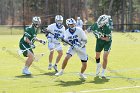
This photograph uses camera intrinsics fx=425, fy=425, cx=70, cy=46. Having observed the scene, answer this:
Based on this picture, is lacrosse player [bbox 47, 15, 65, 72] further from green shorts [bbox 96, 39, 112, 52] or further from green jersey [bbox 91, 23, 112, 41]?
green jersey [bbox 91, 23, 112, 41]

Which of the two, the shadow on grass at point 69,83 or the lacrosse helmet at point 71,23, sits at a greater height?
the lacrosse helmet at point 71,23

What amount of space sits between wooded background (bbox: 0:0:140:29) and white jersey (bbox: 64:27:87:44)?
152 feet

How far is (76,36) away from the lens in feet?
44.4

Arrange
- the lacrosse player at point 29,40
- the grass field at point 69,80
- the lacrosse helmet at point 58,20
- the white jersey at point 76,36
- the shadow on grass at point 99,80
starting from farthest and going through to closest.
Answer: the lacrosse helmet at point 58,20 → the lacrosse player at point 29,40 → the white jersey at point 76,36 → the shadow on grass at point 99,80 → the grass field at point 69,80

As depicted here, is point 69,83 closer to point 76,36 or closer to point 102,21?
point 76,36

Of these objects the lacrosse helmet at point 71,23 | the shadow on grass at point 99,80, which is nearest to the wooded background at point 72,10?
the shadow on grass at point 99,80

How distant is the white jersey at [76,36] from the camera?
1348cm

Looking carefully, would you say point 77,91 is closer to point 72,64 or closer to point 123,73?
point 123,73

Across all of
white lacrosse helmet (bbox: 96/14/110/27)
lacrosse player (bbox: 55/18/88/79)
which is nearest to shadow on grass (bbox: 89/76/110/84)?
lacrosse player (bbox: 55/18/88/79)

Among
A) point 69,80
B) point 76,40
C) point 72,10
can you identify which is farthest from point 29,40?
point 72,10

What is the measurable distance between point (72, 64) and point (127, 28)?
42374mm

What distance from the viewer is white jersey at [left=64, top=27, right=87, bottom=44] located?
1348 cm

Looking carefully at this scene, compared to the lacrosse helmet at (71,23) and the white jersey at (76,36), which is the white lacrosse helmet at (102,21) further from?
the lacrosse helmet at (71,23)

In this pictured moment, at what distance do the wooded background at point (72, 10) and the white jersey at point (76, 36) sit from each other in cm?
4635
